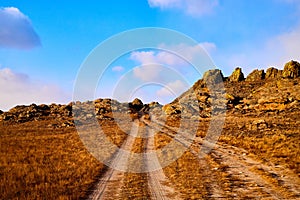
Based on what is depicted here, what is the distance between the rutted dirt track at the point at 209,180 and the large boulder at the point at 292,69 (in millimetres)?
74261

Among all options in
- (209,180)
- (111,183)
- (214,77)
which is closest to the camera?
(209,180)

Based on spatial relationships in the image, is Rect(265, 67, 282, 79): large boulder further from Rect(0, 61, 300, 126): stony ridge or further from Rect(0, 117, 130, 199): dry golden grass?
Rect(0, 117, 130, 199): dry golden grass

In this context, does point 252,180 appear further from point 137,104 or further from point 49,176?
point 137,104

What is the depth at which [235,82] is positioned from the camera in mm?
106062

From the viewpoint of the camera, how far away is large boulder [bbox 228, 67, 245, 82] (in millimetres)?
108012

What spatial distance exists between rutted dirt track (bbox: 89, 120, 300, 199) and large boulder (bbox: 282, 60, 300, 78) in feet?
244

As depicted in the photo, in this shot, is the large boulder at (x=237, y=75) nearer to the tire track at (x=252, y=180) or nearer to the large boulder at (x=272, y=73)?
the large boulder at (x=272, y=73)

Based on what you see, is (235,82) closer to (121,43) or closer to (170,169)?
(121,43)

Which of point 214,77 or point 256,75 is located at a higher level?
point 214,77

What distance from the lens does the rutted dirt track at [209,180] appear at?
→ 35.7 ft

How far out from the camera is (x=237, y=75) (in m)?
109

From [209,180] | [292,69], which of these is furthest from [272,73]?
[209,180]

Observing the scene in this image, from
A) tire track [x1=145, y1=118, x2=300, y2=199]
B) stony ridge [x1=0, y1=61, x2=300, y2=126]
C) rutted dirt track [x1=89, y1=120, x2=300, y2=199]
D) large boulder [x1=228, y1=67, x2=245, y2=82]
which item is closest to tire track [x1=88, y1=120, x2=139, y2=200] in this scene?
rutted dirt track [x1=89, y1=120, x2=300, y2=199]

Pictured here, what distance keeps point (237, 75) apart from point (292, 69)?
89.1ft
